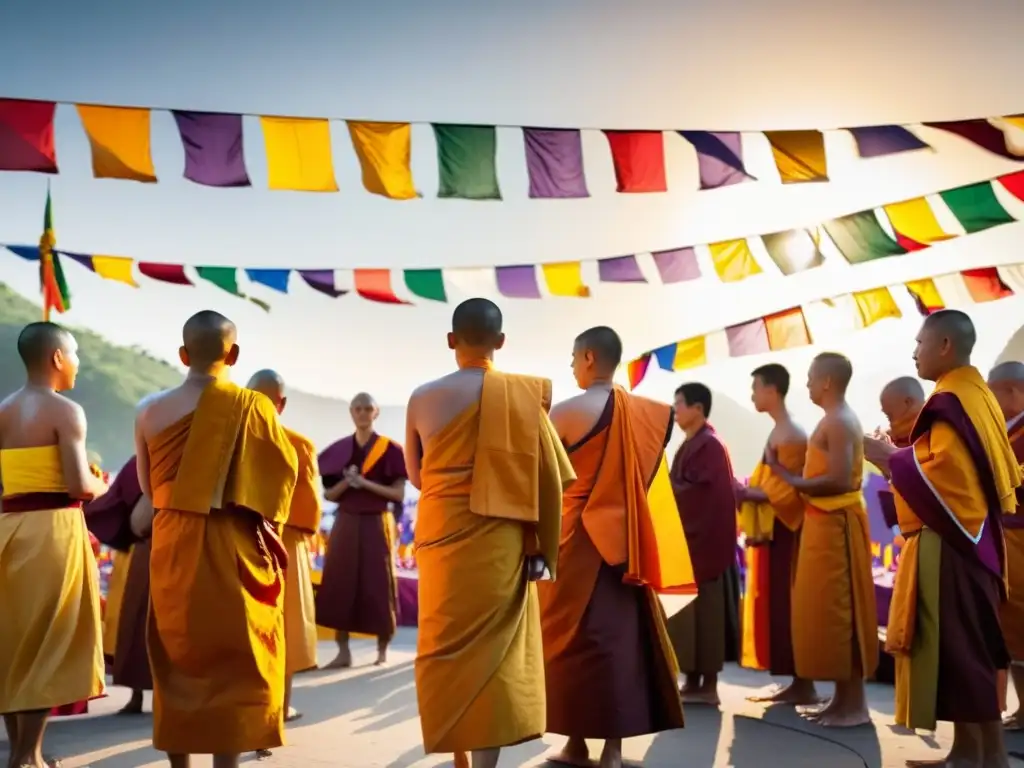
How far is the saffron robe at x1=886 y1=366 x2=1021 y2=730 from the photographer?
3.88 metres

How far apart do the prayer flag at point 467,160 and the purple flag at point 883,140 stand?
2325 millimetres

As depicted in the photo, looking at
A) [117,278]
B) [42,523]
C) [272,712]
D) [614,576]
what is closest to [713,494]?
[614,576]

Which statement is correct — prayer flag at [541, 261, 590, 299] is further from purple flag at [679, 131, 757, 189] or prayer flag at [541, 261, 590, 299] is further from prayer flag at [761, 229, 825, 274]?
purple flag at [679, 131, 757, 189]

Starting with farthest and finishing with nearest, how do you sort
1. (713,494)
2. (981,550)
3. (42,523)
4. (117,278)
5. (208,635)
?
1. (117,278)
2. (713,494)
3. (42,523)
4. (981,550)
5. (208,635)

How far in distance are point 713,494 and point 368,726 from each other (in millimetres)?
2319

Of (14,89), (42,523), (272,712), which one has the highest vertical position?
(14,89)

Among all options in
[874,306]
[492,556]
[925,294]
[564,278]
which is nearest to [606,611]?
[492,556]

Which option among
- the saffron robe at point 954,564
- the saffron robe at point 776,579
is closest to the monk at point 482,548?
the saffron robe at point 954,564

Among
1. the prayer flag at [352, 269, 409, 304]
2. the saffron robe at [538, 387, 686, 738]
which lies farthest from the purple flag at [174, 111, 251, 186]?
the saffron robe at [538, 387, 686, 738]

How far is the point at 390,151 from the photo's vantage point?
682cm

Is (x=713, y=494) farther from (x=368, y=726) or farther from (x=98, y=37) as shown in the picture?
(x=98, y=37)

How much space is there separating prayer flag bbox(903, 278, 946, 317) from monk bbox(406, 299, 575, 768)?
5904 mm

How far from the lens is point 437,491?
12.0ft

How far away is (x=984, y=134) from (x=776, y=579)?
2.84 meters
